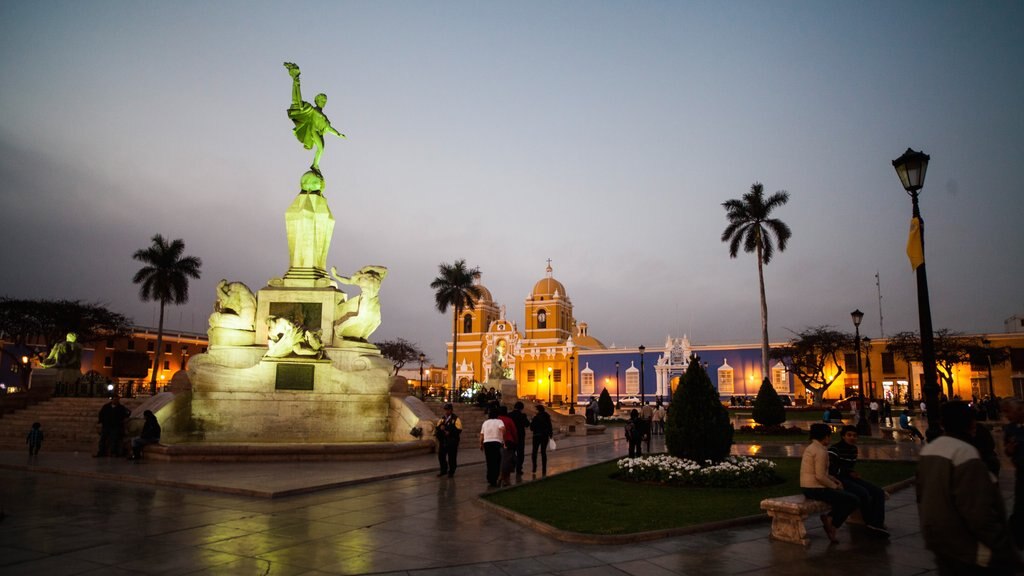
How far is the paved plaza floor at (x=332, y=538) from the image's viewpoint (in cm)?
571

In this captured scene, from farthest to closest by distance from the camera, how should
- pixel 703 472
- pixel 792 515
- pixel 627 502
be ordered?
1. pixel 703 472
2. pixel 627 502
3. pixel 792 515

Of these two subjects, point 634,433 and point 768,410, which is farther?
point 768,410

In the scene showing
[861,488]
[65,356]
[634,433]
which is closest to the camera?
[861,488]

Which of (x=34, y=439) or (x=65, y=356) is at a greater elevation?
(x=65, y=356)

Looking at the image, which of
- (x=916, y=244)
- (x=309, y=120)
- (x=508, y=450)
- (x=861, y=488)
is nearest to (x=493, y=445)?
(x=508, y=450)

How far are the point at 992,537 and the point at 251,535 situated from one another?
6.51 m

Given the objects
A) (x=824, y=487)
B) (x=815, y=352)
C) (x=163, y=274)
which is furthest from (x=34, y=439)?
(x=815, y=352)

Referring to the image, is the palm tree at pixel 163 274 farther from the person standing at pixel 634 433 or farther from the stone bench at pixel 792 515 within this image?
the stone bench at pixel 792 515

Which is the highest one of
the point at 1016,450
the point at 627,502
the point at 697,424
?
the point at 1016,450

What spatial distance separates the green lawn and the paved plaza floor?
466 mm

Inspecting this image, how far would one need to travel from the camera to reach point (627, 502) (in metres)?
8.91

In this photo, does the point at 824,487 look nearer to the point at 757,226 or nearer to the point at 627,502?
the point at 627,502

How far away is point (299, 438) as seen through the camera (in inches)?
631

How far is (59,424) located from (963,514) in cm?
2003
